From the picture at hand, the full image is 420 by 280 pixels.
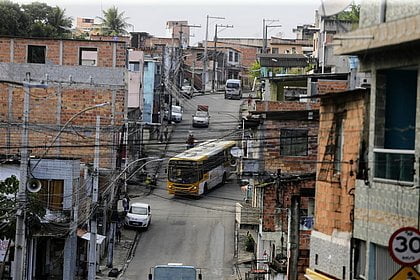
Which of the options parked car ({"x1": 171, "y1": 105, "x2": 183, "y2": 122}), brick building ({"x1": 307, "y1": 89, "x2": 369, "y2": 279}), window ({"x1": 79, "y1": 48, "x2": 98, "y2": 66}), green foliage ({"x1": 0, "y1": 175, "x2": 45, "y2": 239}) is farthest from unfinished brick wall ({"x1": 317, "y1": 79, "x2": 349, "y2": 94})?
parked car ({"x1": 171, "y1": 105, "x2": 183, "y2": 122})

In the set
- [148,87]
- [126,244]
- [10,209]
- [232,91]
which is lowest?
[126,244]

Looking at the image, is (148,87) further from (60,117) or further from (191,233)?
(191,233)

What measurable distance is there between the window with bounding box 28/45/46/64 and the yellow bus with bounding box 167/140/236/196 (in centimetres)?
875

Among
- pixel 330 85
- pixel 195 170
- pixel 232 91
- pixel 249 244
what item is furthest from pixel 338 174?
pixel 232 91

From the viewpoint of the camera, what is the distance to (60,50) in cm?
5184

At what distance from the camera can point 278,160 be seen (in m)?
37.7

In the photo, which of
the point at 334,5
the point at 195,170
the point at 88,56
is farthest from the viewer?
the point at 195,170

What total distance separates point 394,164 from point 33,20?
2434 inches

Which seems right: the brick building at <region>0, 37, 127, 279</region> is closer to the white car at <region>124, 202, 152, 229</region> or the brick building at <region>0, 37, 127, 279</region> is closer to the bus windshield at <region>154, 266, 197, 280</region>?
the white car at <region>124, 202, 152, 229</region>

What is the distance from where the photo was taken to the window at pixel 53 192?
39.6 meters

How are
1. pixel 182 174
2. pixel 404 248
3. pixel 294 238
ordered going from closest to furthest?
pixel 404 248 → pixel 294 238 → pixel 182 174

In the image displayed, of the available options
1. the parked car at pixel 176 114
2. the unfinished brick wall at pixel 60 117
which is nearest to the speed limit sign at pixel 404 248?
the unfinished brick wall at pixel 60 117

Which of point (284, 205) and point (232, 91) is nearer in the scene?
point (284, 205)

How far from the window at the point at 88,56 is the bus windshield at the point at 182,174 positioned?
7466 millimetres
